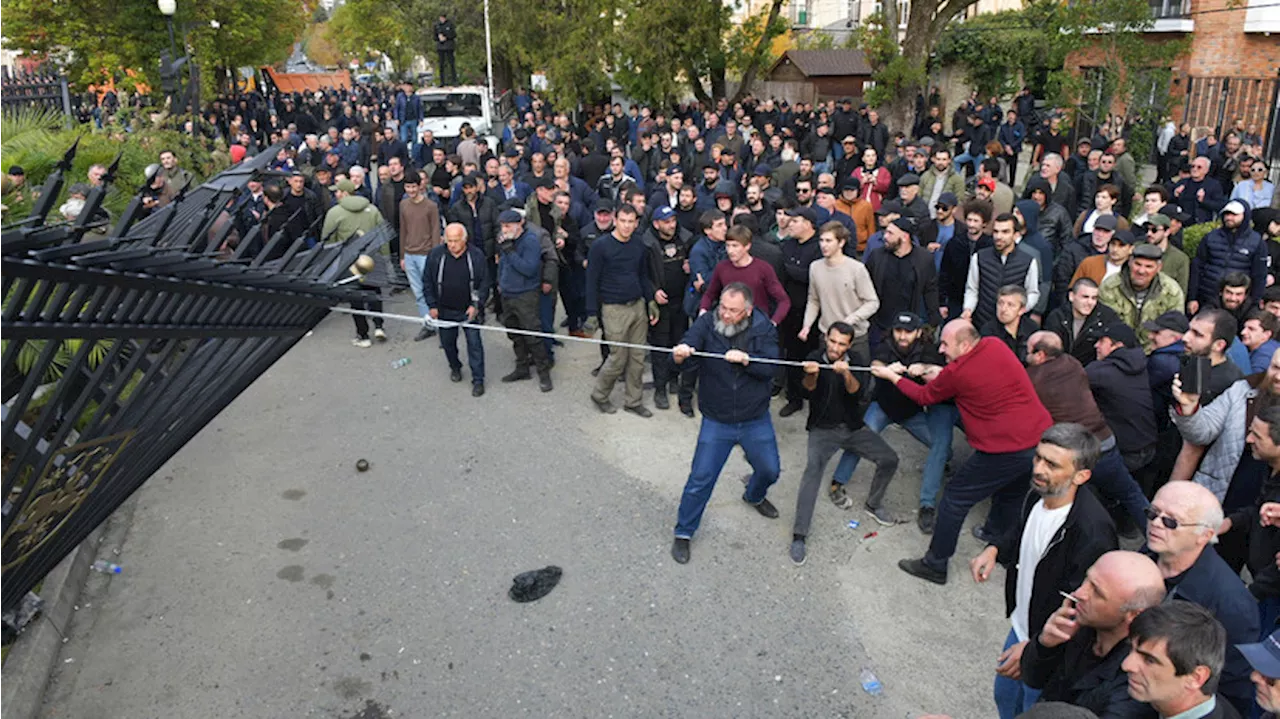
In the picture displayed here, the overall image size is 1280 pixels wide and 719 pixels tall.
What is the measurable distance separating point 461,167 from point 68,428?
34.9ft

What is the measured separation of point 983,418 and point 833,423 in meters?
0.97

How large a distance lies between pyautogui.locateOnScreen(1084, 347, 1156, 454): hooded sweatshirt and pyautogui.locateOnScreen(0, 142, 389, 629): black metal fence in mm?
4348

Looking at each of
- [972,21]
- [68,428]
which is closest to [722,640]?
[68,428]

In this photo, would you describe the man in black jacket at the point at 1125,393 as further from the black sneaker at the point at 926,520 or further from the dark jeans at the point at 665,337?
the dark jeans at the point at 665,337

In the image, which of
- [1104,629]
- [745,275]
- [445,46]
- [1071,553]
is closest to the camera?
[1104,629]

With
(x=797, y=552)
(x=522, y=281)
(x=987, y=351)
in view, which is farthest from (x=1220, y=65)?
(x=797, y=552)

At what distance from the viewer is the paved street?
4.65 meters

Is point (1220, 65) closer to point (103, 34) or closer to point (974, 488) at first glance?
point (974, 488)

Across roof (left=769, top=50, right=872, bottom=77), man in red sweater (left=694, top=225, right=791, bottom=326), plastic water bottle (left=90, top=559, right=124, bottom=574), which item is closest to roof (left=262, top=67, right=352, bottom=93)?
roof (left=769, top=50, right=872, bottom=77)

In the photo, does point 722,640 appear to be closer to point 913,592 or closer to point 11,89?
point 913,592

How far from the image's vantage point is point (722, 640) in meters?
5.02

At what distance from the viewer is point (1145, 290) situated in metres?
6.53

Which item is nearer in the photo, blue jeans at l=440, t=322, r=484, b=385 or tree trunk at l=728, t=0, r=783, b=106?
blue jeans at l=440, t=322, r=484, b=385

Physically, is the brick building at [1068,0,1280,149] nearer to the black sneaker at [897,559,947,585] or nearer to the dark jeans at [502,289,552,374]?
the dark jeans at [502,289,552,374]
